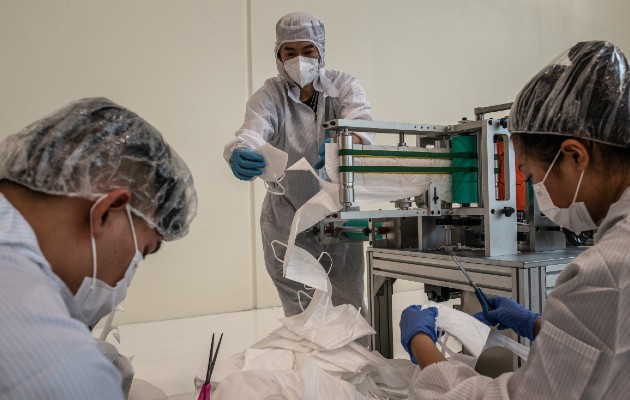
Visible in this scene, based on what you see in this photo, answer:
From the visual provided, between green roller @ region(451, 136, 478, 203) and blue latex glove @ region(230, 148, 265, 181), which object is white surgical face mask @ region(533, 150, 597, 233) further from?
blue latex glove @ region(230, 148, 265, 181)

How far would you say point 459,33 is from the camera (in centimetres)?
452

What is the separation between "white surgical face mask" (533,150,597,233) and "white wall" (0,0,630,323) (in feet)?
9.10

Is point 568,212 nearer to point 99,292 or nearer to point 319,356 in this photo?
point 319,356

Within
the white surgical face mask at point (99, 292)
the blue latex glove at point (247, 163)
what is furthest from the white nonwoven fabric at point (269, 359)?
the blue latex glove at point (247, 163)

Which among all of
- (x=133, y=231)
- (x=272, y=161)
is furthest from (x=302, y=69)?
(x=133, y=231)

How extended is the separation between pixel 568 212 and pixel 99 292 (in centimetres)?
89

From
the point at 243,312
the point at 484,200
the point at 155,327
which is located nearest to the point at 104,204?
the point at 484,200

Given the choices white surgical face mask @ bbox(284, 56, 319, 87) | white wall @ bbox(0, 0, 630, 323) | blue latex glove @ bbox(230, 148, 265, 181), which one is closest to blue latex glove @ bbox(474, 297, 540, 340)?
blue latex glove @ bbox(230, 148, 265, 181)

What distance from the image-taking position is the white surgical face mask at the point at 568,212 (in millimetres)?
1011

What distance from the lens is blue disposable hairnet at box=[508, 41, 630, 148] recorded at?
93 cm

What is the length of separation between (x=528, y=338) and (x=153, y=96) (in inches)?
111

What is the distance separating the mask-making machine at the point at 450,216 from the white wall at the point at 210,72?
1.97 metres

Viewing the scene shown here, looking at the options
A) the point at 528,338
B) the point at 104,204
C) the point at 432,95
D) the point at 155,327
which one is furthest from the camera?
the point at 432,95

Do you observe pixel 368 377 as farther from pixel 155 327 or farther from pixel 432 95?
pixel 432 95
